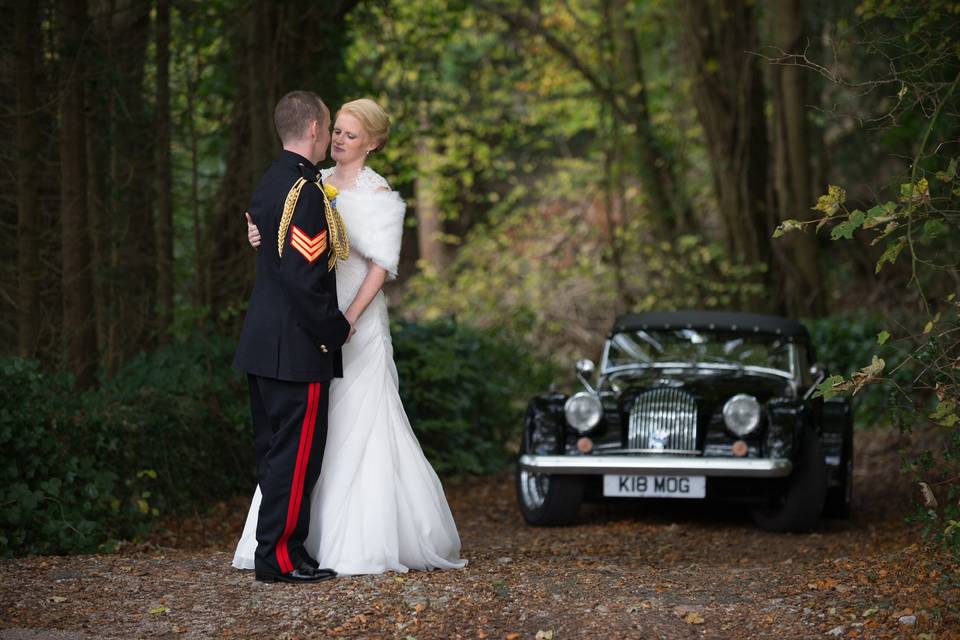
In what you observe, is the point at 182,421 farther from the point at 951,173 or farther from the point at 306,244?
the point at 951,173

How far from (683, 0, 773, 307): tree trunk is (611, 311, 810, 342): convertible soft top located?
7.44 metres

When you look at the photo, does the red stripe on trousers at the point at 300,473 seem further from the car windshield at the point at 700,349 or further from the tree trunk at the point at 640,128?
the tree trunk at the point at 640,128

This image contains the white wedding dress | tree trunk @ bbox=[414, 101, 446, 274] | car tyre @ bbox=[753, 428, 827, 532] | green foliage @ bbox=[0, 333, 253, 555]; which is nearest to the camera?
the white wedding dress

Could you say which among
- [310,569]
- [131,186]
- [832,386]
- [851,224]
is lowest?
[310,569]

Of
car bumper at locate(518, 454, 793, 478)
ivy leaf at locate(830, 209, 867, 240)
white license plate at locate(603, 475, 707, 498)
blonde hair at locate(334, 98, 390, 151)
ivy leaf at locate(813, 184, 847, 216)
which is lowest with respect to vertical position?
white license plate at locate(603, 475, 707, 498)

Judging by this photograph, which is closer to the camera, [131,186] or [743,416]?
[743,416]

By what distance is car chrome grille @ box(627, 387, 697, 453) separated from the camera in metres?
8.44

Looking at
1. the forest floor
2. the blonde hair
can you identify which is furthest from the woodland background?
the blonde hair

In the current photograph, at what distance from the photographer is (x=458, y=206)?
921 inches

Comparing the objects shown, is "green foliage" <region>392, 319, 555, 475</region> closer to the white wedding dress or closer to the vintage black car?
the vintage black car

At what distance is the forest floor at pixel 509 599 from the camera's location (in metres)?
4.96

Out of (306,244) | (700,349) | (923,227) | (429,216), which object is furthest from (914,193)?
(429,216)

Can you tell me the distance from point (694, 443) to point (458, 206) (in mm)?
15380

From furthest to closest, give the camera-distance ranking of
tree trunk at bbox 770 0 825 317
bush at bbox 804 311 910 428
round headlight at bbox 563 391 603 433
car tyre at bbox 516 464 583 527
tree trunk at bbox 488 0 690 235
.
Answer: tree trunk at bbox 488 0 690 235
tree trunk at bbox 770 0 825 317
bush at bbox 804 311 910 428
car tyre at bbox 516 464 583 527
round headlight at bbox 563 391 603 433
